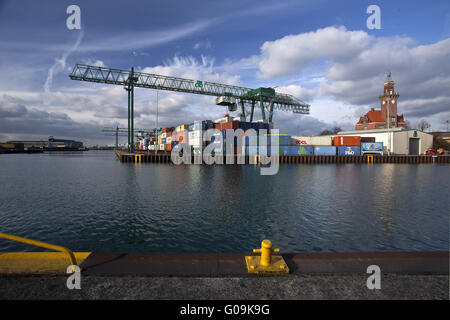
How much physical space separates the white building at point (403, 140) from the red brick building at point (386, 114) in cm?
1554

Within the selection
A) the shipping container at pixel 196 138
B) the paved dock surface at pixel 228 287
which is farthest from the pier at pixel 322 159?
the paved dock surface at pixel 228 287

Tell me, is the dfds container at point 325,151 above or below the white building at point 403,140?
below

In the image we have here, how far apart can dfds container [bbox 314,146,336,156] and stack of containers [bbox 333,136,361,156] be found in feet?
7.37

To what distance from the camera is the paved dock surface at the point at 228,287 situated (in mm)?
3154

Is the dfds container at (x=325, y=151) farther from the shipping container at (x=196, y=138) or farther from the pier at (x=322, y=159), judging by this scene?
the shipping container at (x=196, y=138)

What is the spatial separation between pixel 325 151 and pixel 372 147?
45.5ft

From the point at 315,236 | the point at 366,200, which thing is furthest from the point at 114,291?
the point at 366,200

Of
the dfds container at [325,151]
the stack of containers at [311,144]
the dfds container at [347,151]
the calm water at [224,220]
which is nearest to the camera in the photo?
the calm water at [224,220]

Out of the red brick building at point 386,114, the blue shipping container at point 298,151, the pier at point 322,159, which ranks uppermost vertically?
the red brick building at point 386,114

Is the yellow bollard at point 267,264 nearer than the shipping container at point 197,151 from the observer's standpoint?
Yes

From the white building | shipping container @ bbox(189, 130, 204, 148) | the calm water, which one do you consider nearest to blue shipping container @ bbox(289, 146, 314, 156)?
shipping container @ bbox(189, 130, 204, 148)

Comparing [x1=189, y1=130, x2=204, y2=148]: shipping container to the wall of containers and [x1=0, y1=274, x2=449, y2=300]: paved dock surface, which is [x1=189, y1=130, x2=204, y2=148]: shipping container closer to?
the wall of containers

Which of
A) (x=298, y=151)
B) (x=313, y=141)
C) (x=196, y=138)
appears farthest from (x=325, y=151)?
(x=196, y=138)

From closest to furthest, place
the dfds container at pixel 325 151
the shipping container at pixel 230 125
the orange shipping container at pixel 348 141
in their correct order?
1. the shipping container at pixel 230 125
2. the dfds container at pixel 325 151
3. the orange shipping container at pixel 348 141
